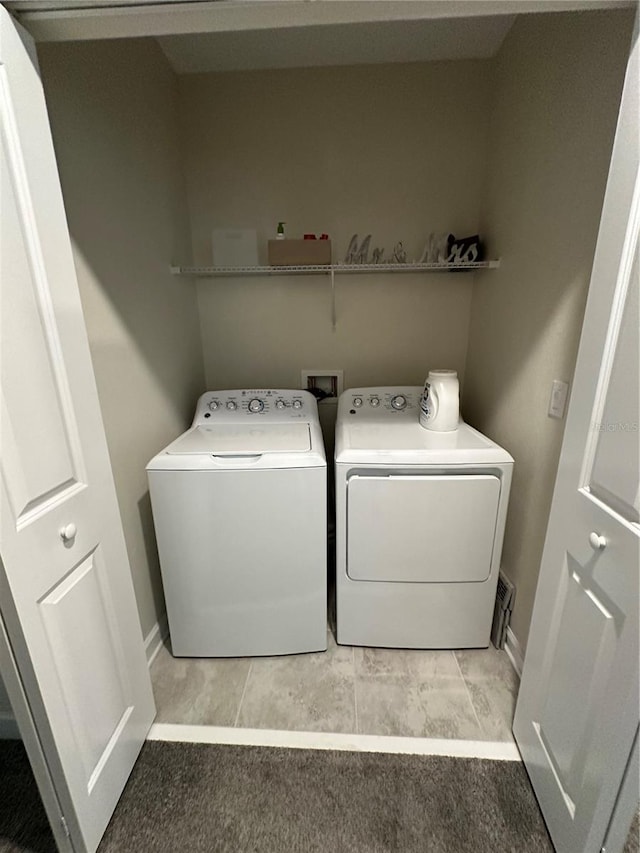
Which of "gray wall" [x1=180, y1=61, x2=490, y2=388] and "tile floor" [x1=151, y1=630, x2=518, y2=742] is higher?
"gray wall" [x1=180, y1=61, x2=490, y2=388]

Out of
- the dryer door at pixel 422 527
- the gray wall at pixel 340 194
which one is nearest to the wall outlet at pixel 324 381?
the gray wall at pixel 340 194

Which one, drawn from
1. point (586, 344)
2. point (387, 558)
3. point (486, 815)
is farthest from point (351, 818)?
point (586, 344)

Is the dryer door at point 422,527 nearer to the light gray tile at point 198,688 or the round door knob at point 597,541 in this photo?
the round door knob at point 597,541

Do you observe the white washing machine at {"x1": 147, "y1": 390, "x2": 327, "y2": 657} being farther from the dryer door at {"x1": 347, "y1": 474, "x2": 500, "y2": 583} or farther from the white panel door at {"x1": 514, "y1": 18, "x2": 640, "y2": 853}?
the white panel door at {"x1": 514, "y1": 18, "x2": 640, "y2": 853}

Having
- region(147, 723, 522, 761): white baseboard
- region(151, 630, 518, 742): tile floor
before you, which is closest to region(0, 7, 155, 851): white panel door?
region(147, 723, 522, 761): white baseboard

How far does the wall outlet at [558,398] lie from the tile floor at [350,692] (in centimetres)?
110

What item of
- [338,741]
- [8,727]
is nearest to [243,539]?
[338,741]

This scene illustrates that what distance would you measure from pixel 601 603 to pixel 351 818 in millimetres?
976

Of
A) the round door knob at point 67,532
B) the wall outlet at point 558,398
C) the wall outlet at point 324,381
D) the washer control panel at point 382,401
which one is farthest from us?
the wall outlet at point 324,381

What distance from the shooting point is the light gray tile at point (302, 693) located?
1416 millimetres

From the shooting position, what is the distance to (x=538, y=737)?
1.15 metres

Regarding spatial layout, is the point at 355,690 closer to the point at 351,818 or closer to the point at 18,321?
the point at 351,818

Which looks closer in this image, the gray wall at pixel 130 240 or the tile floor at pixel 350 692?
the gray wall at pixel 130 240

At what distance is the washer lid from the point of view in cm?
148
